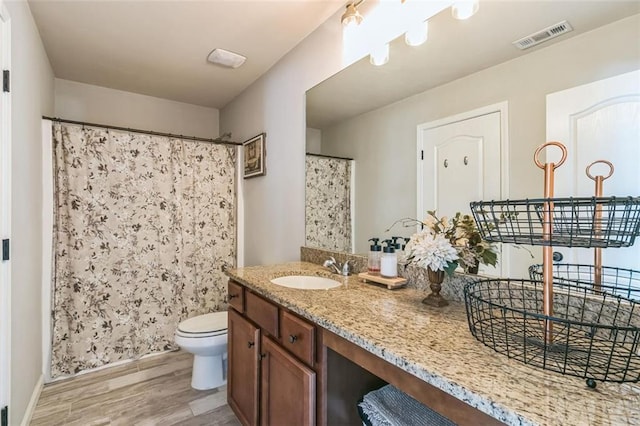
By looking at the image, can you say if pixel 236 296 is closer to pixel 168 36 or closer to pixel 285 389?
pixel 285 389

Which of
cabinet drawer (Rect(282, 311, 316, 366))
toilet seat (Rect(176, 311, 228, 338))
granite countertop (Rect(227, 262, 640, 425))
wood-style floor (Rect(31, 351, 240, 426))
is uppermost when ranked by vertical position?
granite countertop (Rect(227, 262, 640, 425))

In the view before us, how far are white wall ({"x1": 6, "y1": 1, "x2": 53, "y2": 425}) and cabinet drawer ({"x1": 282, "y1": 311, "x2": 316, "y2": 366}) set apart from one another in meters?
1.33

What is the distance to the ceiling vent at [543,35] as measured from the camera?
1.02 meters

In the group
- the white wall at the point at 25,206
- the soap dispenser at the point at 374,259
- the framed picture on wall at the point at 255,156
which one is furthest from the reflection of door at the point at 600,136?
the white wall at the point at 25,206

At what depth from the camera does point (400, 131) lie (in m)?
Result: 1.59

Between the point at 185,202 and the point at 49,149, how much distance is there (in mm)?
980

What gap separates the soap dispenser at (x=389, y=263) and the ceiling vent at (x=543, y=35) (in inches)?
36.8

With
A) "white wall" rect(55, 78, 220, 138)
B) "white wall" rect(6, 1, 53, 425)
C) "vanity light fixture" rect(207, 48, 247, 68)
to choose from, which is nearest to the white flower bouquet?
"white wall" rect(6, 1, 53, 425)

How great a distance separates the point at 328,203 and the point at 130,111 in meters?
2.44

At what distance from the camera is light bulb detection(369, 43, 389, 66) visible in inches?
64.1

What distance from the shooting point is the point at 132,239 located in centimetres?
254

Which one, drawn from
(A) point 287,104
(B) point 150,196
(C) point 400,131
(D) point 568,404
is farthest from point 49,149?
(D) point 568,404

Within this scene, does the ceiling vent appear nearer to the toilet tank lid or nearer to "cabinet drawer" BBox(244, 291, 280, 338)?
"cabinet drawer" BBox(244, 291, 280, 338)

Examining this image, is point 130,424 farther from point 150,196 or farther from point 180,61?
point 180,61
